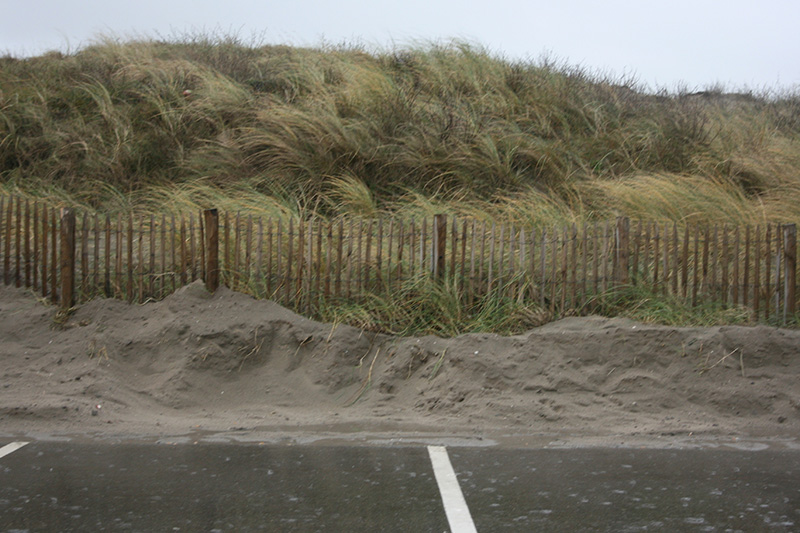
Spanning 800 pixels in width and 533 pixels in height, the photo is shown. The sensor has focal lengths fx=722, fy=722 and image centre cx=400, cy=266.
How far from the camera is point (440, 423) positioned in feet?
18.7

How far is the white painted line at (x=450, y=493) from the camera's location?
3.52m

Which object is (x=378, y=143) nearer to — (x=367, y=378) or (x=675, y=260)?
(x=675, y=260)

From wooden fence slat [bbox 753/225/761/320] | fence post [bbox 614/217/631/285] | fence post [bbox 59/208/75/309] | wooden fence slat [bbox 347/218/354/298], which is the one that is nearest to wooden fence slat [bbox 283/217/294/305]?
wooden fence slat [bbox 347/218/354/298]

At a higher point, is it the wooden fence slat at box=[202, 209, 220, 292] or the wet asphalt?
the wooden fence slat at box=[202, 209, 220, 292]

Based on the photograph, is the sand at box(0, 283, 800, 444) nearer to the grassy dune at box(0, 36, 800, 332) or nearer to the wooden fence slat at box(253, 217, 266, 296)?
the wooden fence slat at box(253, 217, 266, 296)

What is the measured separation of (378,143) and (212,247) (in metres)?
4.33

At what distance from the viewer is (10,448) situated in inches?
193

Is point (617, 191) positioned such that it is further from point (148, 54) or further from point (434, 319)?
point (148, 54)

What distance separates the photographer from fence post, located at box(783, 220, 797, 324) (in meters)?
7.44

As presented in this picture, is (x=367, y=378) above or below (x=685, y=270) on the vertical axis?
below

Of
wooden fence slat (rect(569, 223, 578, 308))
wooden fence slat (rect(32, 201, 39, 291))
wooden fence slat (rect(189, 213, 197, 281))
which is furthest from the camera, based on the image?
wooden fence slat (rect(32, 201, 39, 291))

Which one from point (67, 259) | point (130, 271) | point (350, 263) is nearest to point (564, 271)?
point (350, 263)

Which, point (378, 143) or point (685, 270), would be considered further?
point (378, 143)

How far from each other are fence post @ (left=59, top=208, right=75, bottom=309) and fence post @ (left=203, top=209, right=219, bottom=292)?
4.68ft
